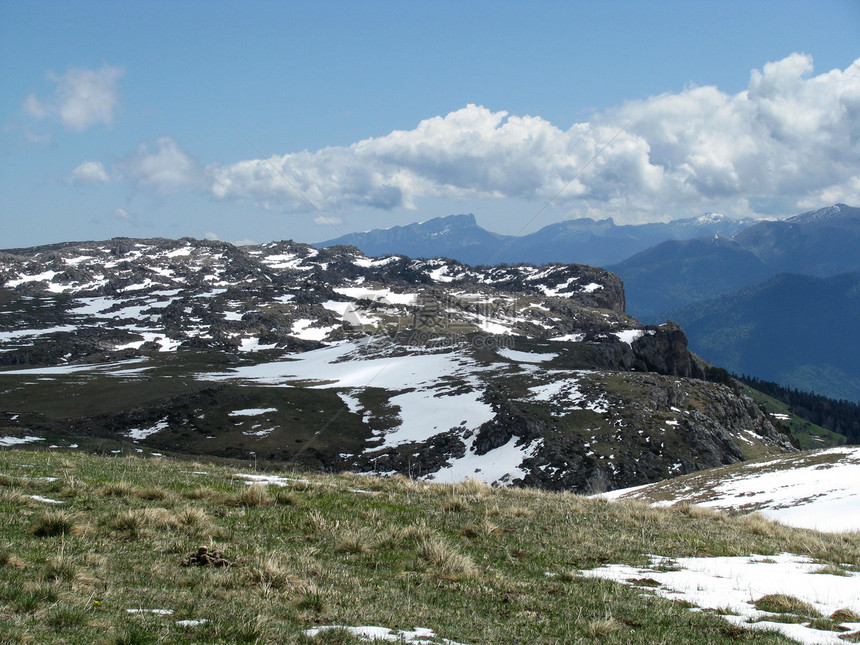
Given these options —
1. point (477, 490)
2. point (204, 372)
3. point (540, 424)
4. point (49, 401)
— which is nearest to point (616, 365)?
point (540, 424)

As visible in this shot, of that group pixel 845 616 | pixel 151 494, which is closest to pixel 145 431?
pixel 151 494

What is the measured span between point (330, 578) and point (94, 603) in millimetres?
2983

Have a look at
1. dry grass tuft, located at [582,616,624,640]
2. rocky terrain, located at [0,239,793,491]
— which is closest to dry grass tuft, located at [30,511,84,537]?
dry grass tuft, located at [582,616,624,640]

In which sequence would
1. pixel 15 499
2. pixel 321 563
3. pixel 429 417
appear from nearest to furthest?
pixel 321 563
pixel 15 499
pixel 429 417

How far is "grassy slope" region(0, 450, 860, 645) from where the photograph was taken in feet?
21.1

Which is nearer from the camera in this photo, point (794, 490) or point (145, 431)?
point (794, 490)

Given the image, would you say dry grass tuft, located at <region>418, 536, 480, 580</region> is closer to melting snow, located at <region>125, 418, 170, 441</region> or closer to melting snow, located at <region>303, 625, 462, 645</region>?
melting snow, located at <region>303, 625, 462, 645</region>

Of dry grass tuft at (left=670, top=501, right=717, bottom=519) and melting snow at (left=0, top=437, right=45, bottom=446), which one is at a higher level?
dry grass tuft at (left=670, top=501, right=717, bottom=519)

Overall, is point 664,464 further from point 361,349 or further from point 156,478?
point 361,349

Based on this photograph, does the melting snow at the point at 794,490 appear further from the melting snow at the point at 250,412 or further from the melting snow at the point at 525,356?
the melting snow at the point at 525,356

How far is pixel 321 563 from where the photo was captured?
8945mm

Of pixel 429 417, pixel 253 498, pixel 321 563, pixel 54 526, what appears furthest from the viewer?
pixel 429 417

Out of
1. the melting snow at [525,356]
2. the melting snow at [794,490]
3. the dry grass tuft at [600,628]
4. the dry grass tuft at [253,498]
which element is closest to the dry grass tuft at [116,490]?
the dry grass tuft at [253,498]

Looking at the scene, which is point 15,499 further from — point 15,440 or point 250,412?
point 250,412
